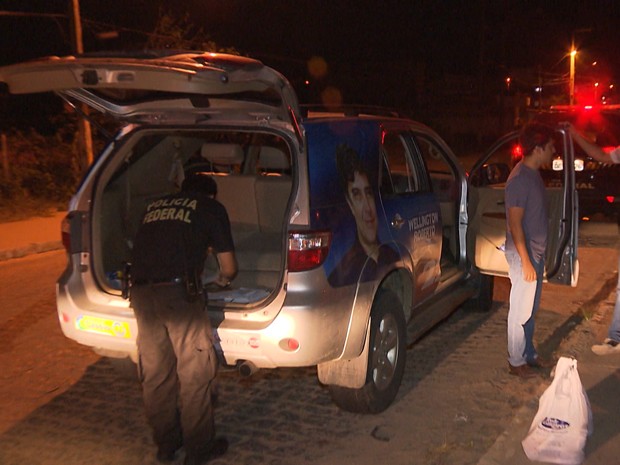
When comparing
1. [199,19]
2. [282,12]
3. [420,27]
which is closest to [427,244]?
[199,19]

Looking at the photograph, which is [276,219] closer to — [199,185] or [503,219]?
[199,185]

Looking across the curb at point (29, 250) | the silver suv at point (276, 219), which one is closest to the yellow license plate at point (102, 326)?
the silver suv at point (276, 219)

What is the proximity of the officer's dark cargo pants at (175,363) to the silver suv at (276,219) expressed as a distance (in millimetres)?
204

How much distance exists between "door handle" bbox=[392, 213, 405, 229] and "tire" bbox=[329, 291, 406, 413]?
442 mm

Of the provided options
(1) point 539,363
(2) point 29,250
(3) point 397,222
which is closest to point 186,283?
(3) point 397,222

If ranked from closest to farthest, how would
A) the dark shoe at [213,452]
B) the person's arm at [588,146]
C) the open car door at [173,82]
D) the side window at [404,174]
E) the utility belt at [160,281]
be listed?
the open car door at [173,82] → the utility belt at [160,281] → the dark shoe at [213,452] → the person's arm at [588,146] → the side window at [404,174]

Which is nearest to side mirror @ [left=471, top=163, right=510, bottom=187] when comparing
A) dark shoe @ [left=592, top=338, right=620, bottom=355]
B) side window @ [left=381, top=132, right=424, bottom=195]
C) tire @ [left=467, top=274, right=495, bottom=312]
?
tire @ [left=467, top=274, right=495, bottom=312]

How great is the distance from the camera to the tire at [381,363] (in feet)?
15.0

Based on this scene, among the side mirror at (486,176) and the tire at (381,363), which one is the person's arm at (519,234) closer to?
the tire at (381,363)

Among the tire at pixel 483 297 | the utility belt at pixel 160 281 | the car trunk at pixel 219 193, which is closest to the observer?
the utility belt at pixel 160 281

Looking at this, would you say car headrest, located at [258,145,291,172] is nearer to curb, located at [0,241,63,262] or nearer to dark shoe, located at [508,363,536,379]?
dark shoe, located at [508,363,536,379]

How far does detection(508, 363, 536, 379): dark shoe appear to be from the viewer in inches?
208

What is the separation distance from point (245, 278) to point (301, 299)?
125 cm

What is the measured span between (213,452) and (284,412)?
0.77m
